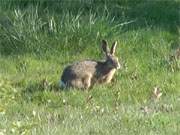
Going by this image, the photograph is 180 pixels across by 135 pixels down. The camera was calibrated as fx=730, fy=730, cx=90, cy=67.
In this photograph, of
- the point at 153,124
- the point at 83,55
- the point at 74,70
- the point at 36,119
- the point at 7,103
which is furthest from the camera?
the point at 83,55

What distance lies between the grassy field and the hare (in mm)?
177

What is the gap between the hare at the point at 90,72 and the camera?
1041 cm

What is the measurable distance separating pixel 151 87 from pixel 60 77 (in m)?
1.41

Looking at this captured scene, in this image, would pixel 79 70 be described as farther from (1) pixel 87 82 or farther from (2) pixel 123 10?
(2) pixel 123 10

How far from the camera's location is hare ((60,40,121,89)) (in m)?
10.4

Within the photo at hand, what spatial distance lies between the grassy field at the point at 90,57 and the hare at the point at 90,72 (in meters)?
0.18

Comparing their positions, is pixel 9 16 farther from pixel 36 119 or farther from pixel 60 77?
pixel 36 119

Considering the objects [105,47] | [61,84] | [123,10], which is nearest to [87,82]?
[61,84]

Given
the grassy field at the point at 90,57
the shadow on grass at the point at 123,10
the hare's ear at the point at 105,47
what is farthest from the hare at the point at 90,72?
the shadow on grass at the point at 123,10

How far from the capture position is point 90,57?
474 inches

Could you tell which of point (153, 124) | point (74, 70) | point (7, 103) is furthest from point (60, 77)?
point (153, 124)

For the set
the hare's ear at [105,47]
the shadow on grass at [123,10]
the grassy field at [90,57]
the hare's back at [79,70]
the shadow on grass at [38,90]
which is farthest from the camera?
the shadow on grass at [123,10]

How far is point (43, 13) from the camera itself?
13.1 m

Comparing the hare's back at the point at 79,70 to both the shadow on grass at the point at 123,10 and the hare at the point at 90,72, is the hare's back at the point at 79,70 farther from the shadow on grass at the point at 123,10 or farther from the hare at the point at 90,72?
the shadow on grass at the point at 123,10
